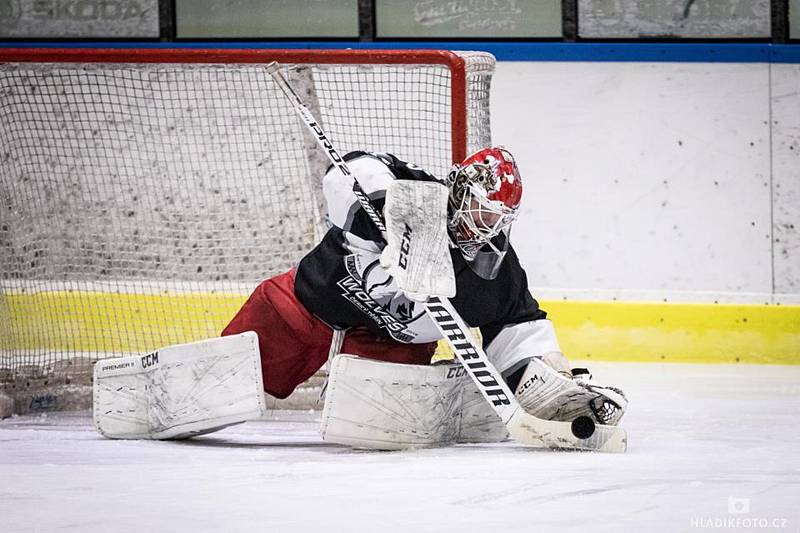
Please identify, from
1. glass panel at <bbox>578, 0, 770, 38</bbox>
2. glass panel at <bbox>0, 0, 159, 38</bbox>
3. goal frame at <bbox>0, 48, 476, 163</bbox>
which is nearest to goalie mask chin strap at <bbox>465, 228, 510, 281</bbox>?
goal frame at <bbox>0, 48, 476, 163</bbox>

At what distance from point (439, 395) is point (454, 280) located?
39 cm

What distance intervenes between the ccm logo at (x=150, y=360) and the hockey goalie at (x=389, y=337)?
31mm

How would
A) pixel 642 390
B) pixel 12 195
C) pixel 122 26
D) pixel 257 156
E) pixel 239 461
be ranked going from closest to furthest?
1. pixel 239 461
2. pixel 12 195
3. pixel 642 390
4. pixel 257 156
5. pixel 122 26

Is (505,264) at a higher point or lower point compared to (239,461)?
higher

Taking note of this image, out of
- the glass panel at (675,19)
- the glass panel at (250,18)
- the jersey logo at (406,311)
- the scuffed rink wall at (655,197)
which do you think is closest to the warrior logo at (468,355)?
the jersey logo at (406,311)

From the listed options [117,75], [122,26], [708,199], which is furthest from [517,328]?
[122,26]

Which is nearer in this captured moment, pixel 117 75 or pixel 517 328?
pixel 517 328

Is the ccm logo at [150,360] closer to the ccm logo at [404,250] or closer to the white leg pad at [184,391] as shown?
the white leg pad at [184,391]

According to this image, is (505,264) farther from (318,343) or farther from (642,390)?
(642,390)

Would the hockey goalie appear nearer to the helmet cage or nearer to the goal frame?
the helmet cage

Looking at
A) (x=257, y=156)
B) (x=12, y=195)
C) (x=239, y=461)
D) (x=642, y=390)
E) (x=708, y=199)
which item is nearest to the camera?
(x=239, y=461)

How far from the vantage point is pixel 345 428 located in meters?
3.50

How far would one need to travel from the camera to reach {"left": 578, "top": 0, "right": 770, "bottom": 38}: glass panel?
617 cm

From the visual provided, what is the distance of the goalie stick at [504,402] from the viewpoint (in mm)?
3414
